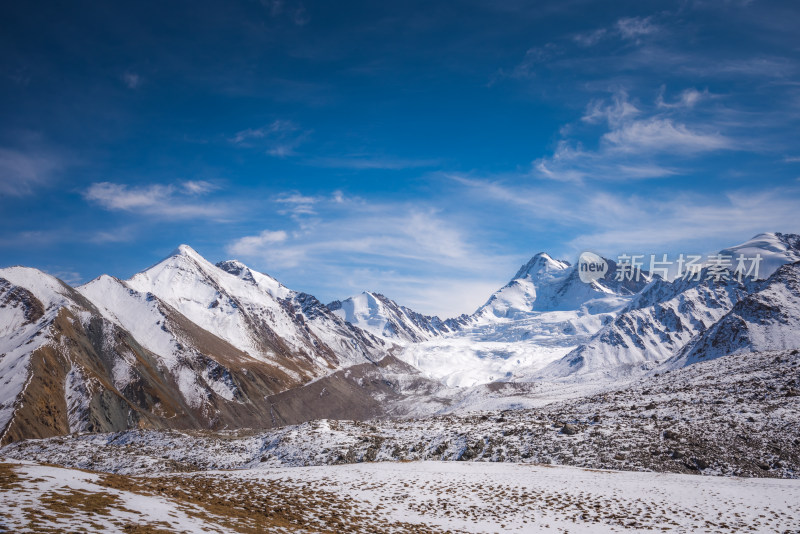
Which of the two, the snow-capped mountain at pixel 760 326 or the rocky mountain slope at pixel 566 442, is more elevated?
the snow-capped mountain at pixel 760 326

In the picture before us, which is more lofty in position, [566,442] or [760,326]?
[760,326]

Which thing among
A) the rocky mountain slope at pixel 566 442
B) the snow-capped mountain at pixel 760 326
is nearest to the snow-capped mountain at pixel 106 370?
the rocky mountain slope at pixel 566 442

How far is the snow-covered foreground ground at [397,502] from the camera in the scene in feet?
48.5

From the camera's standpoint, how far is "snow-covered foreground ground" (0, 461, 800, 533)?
48.5ft

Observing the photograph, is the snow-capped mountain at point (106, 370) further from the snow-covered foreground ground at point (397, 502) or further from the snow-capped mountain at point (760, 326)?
the snow-capped mountain at point (760, 326)

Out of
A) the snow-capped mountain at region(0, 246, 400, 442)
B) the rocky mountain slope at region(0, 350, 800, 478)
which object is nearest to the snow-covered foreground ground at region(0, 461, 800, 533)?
the rocky mountain slope at region(0, 350, 800, 478)

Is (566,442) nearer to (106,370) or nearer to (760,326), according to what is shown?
(106,370)

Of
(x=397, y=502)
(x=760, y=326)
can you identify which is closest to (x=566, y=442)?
(x=397, y=502)

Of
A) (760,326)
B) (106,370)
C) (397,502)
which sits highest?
(760,326)

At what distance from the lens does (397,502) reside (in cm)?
2378

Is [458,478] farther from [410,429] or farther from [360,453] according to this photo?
[410,429]

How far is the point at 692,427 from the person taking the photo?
40062mm

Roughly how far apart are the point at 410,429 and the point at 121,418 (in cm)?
9374

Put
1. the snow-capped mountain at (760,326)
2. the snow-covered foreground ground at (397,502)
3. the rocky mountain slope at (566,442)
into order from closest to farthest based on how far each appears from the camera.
A: 1. the snow-covered foreground ground at (397,502)
2. the rocky mountain slope at (566,442)
3. the snow-capped mountain at (760,326)
